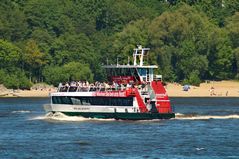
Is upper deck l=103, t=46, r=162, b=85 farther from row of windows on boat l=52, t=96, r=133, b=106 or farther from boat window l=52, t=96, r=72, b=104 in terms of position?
boat window l=52, t=96, r=72, b=104

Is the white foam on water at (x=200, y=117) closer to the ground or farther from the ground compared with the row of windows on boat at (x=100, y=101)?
closer to the ground

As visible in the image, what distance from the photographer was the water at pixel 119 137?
89.6 metres

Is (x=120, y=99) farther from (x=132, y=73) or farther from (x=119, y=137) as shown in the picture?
(x=119, y=137)

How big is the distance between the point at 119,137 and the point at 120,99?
1709cm

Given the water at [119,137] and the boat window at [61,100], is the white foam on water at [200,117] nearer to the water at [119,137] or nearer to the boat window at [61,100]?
the water at [119,137]

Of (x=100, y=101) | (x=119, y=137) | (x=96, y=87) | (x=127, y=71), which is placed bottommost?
(x=119, y=137)

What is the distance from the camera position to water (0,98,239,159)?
8962 centimetres

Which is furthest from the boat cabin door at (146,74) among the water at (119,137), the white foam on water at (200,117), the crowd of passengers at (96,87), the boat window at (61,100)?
the boat window at (61,100)

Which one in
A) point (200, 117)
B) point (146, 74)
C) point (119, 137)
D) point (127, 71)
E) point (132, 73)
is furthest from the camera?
point (200, 117)

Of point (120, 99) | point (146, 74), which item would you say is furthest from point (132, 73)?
point (120, 99)

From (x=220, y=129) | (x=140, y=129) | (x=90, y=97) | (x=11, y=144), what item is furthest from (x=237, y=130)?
(x=11, y=144)

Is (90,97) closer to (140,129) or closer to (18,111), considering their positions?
(140,129)

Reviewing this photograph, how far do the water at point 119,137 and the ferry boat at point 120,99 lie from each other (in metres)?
1.07

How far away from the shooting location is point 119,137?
4053 inches
